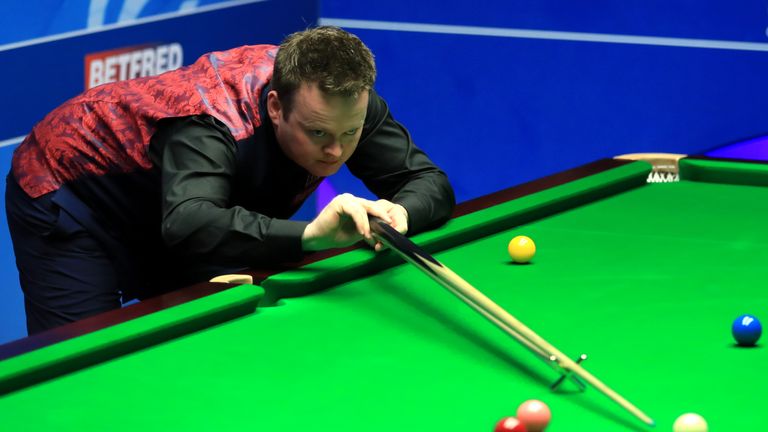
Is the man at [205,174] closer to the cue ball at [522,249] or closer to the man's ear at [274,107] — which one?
the man's ear at [274,107]

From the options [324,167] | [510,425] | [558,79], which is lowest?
[510,425]

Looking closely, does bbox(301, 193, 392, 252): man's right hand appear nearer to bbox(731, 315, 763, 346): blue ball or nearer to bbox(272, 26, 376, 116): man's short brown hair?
bbox(272, 26, 376, 116): man's short brown hair

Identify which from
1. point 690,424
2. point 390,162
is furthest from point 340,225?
point 690,424

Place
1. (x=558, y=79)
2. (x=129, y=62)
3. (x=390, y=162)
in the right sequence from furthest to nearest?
(x=558, y=79) → (x=129, y=62) → (x=390, y=162)

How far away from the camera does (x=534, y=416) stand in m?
1.47

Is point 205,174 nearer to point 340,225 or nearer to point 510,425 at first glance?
point 340,225

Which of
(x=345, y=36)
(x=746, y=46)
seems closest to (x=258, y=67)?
(x=345, y=36)

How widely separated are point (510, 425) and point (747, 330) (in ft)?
1.91

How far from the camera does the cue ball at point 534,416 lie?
147 centimetres

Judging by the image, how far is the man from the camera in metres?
2.27

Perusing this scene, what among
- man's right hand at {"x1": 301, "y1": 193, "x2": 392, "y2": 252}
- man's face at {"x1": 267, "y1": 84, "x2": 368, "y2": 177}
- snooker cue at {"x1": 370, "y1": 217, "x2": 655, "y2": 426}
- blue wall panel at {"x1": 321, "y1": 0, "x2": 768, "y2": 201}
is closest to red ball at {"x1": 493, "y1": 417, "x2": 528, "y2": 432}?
snooker cue at {"x1": 370, "y1": 217, "x2": 655, "y2": 426}

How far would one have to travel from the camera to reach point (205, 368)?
69.0 inches

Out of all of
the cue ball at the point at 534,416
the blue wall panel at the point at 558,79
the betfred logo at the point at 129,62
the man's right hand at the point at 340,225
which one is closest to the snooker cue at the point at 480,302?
the man's right hand at the point at 340,225

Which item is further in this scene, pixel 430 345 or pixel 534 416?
pixel 430 345
